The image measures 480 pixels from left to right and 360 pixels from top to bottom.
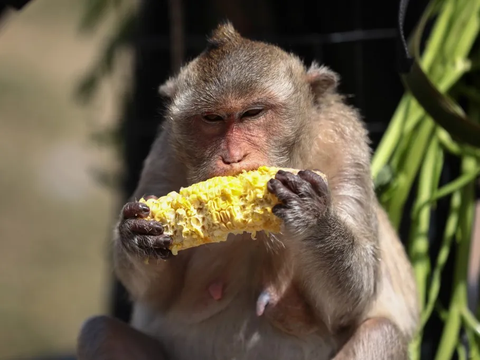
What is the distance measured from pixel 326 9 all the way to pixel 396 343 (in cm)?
291

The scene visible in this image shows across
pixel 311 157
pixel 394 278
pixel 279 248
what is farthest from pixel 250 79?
pixel 394 278

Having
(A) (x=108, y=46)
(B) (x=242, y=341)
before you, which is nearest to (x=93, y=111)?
(A) (x=108, y=46)

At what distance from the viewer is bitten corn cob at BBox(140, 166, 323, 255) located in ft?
10.2

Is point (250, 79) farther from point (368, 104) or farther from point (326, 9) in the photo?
point (326, 9)

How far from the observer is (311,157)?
373 cm

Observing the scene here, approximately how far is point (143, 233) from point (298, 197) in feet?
2.09

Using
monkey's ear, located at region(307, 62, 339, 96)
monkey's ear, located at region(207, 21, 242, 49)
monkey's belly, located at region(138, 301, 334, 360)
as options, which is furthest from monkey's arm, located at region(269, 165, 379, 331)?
monkey's ear, located at region(207, 21, 242, 49)

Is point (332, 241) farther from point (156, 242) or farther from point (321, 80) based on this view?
point (321, 80)

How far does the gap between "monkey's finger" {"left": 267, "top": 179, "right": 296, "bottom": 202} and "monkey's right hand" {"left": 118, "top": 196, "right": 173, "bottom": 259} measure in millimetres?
456

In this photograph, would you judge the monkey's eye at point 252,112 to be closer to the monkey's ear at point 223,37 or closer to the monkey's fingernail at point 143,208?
the monkey's ear at point 223,37

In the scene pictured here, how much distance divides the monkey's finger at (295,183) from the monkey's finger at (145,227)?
515 mm

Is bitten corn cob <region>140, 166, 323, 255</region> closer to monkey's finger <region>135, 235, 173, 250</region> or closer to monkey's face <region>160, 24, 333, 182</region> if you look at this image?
monkey's finger <region>135, 235, 173, 250</region>

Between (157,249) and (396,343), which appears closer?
(157,249)

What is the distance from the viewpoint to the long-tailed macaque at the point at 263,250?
3393 millimetres
